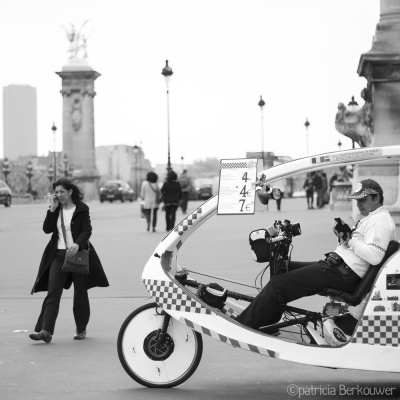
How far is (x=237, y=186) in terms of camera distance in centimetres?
791

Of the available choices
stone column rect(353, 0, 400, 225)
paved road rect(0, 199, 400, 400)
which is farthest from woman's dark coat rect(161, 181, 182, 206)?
paved road rect(0, 199, 400, 400)

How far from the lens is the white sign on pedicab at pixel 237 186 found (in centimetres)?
783

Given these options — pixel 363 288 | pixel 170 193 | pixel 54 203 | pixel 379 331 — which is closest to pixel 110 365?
pixel 54 203

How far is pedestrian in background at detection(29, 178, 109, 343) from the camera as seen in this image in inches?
412

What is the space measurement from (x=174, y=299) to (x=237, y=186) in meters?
0.90

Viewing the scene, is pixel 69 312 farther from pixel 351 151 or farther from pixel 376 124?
pixel 376 124

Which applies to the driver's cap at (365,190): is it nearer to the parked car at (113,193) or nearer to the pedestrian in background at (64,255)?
the pedestrian in background at (64,255)

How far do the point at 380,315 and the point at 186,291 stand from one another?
1368mm

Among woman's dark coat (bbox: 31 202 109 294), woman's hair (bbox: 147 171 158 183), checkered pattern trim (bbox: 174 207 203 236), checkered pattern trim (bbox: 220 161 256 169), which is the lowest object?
woman's dark coat (bbox: 31 202 109 294)

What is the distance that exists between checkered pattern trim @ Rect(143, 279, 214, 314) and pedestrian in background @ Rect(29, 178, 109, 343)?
252 cm

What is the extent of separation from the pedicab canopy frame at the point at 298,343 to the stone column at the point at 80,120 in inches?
3497

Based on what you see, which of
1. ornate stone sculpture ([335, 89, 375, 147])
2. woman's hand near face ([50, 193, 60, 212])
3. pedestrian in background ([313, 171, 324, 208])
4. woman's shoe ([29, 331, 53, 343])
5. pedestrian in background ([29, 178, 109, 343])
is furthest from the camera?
pedestrian in background ([313, 171, 324, 208])

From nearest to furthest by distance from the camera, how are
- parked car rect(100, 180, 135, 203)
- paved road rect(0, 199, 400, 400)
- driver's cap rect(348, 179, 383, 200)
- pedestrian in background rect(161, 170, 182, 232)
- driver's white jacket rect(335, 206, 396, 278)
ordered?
driver's white jacket rect(335, 206, 396, 278) → driver's cap rect(348, 179, 383, 200) → paved road rect(0, 199, 400, 400) → pedestrian in background rect(161, 170, 182, 232) → parked car rect(100, 180, 135, 203)

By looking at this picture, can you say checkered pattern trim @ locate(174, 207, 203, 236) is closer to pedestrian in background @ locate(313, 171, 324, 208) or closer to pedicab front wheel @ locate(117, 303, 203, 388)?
pedicab front wheel @ locate(117, 303, 203, 388)
